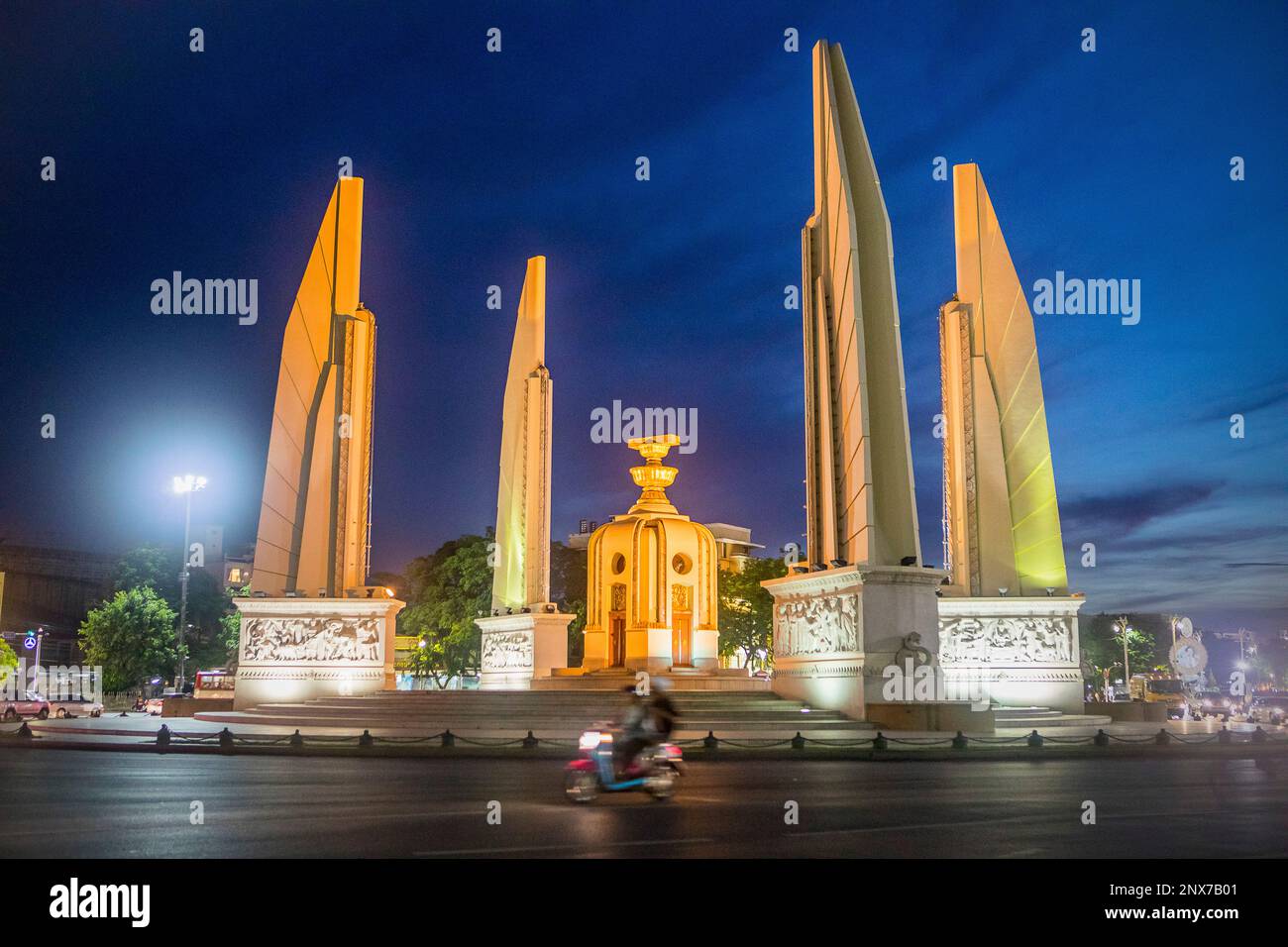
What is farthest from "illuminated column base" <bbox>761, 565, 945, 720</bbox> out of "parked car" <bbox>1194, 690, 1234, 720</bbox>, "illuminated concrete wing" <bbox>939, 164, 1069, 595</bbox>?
"parked car" <bbox>1194, 690, 1234, 720</bbox>

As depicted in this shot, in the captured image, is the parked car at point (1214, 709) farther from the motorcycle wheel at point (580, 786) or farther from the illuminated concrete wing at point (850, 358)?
the motorcycle wheel at point (580, 786)

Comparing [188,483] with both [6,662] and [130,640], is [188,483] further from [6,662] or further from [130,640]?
[6,662]

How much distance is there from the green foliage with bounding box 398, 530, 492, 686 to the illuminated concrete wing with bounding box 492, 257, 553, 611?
37.1 ft

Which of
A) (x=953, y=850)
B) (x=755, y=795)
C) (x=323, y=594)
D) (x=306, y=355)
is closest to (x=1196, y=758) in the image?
(x=755, y=795)

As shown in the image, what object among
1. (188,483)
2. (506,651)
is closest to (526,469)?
(506,651)

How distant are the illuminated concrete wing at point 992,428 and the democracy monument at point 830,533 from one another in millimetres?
54

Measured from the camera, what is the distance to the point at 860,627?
73.3 feet

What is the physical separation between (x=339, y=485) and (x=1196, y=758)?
2208cm

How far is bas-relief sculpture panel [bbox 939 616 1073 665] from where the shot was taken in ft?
88.3

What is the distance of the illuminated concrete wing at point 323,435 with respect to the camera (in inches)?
1178

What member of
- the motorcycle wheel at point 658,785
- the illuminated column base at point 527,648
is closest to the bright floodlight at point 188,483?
the illuminated column base at point 527,648

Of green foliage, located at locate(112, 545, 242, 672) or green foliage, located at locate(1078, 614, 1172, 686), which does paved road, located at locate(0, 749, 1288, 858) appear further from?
green foliage, located at locate(1078, 614, 1172, 686)

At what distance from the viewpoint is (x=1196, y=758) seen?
1916 centimetres

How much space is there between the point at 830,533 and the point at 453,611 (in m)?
28.1
